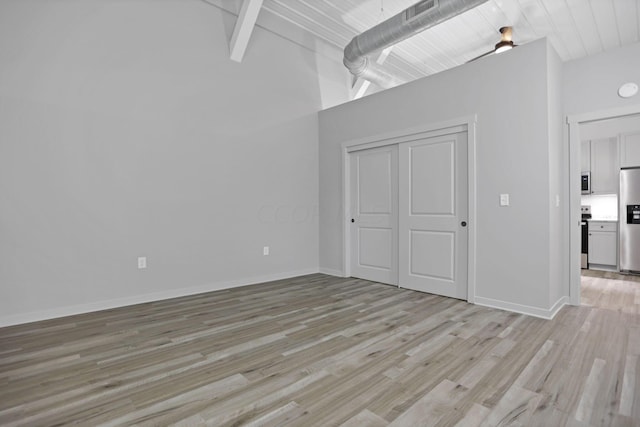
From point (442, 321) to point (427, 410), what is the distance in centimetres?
141

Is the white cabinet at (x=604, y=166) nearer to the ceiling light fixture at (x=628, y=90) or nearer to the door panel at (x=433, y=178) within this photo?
the ceiling light fixture at (x=628, y=90)

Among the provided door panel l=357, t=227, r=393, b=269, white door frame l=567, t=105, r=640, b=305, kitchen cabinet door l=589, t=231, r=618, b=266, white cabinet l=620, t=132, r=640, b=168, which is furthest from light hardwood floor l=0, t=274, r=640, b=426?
white cabinet l=620, t=132, r=640, b=168

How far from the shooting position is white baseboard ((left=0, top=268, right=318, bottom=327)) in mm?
2973

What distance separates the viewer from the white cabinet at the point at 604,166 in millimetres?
5668

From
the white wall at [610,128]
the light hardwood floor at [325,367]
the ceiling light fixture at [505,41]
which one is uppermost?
the ceiling light fixture at [505,41]

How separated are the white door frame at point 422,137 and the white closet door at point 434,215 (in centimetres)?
8

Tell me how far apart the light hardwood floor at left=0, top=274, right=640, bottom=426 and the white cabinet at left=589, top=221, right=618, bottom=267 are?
2496mm

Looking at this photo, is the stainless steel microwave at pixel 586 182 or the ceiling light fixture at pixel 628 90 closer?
the ceiling light fixture at pixel 628 90

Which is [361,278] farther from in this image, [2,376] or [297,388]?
[2,376]

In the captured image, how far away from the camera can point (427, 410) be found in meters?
1.65

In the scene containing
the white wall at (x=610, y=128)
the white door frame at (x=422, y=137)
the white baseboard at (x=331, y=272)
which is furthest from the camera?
the white wall at (x=610, y=128)

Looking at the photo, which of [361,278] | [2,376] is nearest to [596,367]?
[361,278]

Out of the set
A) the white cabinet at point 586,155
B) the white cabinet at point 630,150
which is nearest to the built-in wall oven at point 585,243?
the white cabinet at point 586,155

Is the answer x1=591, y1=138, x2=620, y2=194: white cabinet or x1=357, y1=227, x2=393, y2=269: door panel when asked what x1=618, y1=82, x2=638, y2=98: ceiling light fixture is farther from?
x1=591, y1=138, x2=620, y2=194: white cabinet
